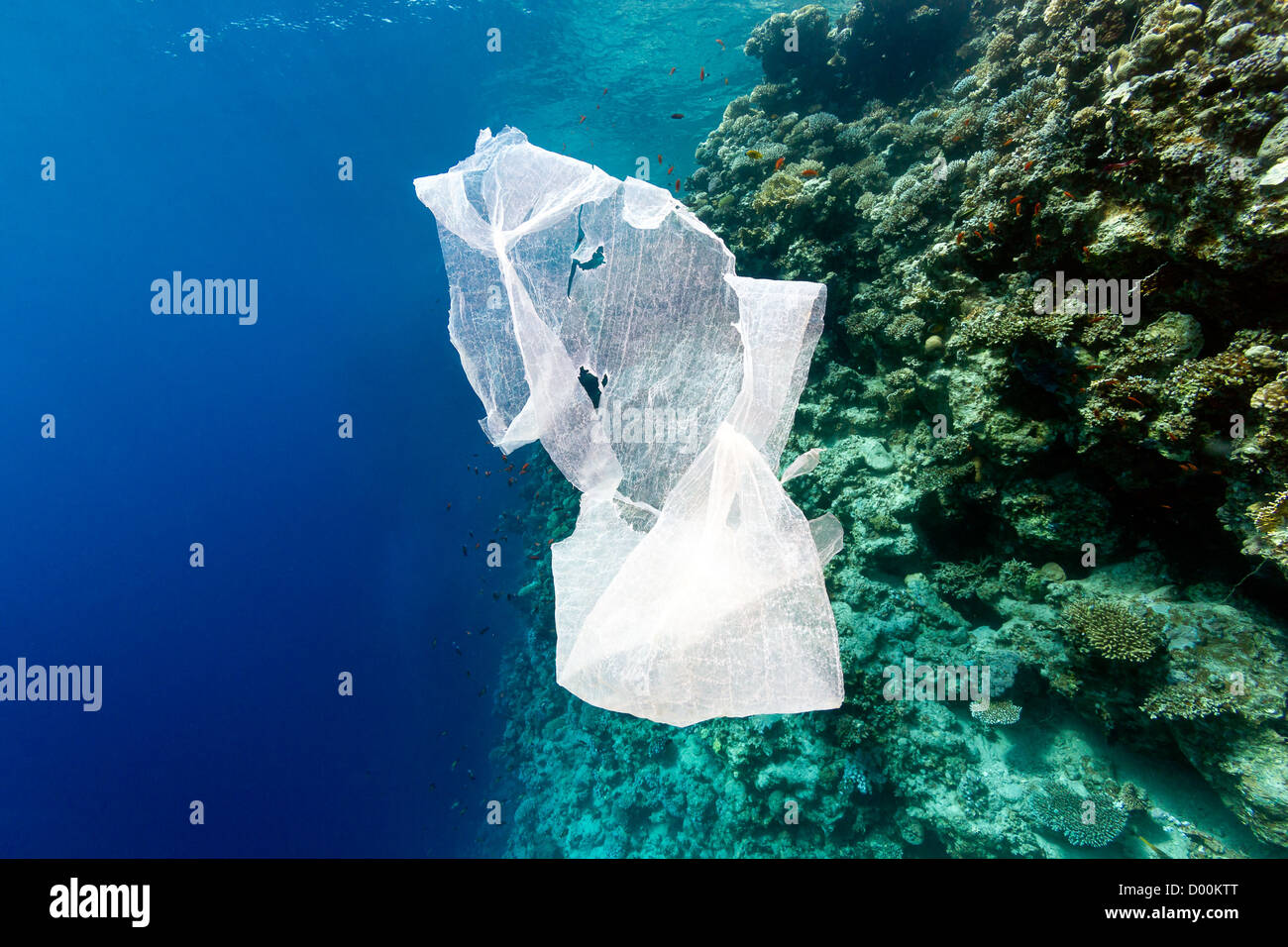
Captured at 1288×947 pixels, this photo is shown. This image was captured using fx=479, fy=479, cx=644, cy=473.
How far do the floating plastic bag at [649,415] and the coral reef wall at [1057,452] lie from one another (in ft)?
8.49

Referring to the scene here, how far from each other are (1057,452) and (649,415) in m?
3.87

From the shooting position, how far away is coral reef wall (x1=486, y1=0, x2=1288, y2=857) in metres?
3.00

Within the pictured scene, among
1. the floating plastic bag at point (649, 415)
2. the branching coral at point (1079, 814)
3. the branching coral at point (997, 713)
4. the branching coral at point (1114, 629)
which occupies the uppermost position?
the floating plastic bag at point (649, 415)

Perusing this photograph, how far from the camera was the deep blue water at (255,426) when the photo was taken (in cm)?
1956

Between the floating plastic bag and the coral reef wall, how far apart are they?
8.49 ft

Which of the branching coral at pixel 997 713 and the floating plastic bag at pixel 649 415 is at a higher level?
the floating plastic bag at pixel 649 415

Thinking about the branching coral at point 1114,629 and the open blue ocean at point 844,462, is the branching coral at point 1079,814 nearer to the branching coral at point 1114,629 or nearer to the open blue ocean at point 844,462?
the open blue ocean at point 844,462

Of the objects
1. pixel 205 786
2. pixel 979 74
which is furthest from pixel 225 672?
pixel 979 74

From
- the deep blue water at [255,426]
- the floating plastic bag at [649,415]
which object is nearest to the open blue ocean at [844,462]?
the floating plastic bag at [649,415]

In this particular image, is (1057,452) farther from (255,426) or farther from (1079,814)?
(255,426)

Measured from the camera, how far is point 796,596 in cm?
211

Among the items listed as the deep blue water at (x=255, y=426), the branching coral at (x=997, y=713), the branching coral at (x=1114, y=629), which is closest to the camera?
the branching coral at (x=1114, y=629)

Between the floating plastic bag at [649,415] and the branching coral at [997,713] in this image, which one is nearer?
the floating plastic bag at [649,415]

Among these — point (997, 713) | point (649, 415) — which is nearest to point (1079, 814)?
point (997, 713)
